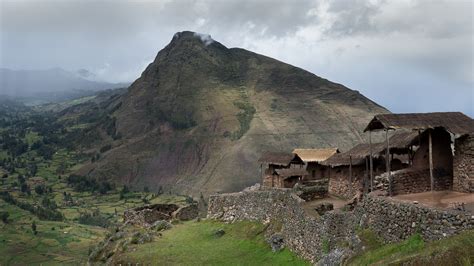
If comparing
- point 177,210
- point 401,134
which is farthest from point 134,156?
point 401,134

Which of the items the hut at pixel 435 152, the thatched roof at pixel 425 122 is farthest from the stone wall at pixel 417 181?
the thatched roof at pixel 425 122

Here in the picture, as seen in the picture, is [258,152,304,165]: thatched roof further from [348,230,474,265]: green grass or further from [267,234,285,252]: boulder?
[348,230,474,265]: green grass

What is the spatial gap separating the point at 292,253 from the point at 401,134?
44.0 feet

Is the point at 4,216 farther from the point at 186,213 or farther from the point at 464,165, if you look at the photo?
the point at 464,165

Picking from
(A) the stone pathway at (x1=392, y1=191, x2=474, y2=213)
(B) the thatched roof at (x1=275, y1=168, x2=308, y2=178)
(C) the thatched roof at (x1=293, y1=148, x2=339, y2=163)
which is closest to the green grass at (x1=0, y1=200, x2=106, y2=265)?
(B) the thatched roof at (x1=275, y1=168, x2=308, y2=178)

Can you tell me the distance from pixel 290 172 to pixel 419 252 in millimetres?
35895

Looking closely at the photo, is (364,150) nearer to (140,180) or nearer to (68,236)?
(68,236)

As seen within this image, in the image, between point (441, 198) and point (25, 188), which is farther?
point (25, 188)

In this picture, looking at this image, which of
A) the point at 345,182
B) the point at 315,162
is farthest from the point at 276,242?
the point at 315,162

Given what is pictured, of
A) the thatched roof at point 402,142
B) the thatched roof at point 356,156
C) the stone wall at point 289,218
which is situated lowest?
the stone wall at point 289,218

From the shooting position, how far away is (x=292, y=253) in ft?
74.3

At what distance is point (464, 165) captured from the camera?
22.3 metres

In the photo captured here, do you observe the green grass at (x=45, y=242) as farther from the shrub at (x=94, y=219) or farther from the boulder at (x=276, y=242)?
the boulder at (x=276, y=242)

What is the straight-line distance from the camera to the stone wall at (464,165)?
22.0m
